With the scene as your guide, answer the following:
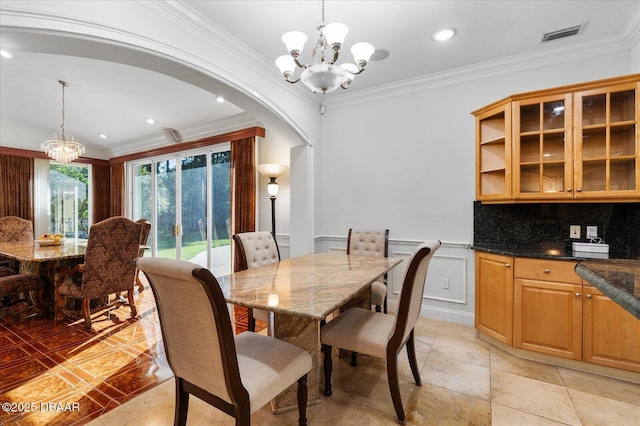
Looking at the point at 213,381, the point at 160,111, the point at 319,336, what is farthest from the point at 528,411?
the point at 160,111

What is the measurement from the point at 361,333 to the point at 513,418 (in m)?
1.03

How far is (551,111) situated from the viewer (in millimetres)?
2521

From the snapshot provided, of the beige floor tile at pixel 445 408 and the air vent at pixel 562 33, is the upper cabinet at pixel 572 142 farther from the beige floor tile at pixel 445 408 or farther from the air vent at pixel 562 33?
the beige floor tile at pixel 445 408

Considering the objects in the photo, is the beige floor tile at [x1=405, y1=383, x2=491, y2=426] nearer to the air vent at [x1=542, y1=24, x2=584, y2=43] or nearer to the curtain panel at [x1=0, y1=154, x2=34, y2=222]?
the air vent at [x1=542, y1=24, x2=584, y2=43]

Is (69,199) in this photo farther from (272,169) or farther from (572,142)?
(572,142)

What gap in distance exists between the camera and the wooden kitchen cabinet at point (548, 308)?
2.20 meters

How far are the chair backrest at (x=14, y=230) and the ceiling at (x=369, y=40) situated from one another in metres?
1.93

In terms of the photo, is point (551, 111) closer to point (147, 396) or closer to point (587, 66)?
point (587, 66)

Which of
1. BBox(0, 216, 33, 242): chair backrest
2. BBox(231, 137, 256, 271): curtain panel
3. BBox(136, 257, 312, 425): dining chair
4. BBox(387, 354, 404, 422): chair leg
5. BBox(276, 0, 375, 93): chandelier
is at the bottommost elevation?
BBox(387, 354, 404, 422): chair leg

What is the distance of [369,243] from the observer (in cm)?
319

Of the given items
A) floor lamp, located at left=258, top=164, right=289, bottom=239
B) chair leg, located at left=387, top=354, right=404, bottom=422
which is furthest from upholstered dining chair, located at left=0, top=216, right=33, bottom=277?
chair leg, located at left=387, top=354, right=404, bottom=422

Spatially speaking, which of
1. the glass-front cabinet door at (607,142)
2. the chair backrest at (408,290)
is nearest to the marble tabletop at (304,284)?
the chair backrest at (408,290)

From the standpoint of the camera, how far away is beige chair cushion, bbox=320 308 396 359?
1698 mm

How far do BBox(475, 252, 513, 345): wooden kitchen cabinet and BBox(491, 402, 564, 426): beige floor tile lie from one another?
2.51 feet
